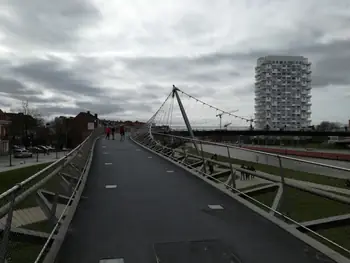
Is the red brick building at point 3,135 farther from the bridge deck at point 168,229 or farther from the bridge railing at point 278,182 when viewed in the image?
the bridge deck at point 168,229

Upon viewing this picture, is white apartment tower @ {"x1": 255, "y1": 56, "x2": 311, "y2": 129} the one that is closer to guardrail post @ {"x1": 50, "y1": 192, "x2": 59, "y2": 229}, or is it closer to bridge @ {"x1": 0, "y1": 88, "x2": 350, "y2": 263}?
bridge @ {"x1": 0, "y1": 88, "x2": 350, "y2": 263}

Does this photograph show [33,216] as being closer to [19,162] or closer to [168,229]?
[168,229]

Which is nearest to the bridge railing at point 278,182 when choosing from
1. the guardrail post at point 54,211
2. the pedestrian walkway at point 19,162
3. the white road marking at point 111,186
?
the white road marking at point 111,186

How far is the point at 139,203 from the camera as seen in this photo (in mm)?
8055

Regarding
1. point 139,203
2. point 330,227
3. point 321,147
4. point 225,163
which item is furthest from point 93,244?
point 321,147

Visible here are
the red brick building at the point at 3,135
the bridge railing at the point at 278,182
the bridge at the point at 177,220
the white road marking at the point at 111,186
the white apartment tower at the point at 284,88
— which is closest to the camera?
the bridge at the point at 177,220

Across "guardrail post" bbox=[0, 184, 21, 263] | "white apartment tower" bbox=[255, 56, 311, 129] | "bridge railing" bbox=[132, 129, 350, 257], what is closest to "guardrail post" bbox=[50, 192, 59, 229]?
"guardrail post" bbox=[0, 184, 21, 263]

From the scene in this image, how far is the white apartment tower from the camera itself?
537 ft

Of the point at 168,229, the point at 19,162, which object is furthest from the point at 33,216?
Result: the point at 19,162

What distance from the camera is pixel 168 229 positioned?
237 inches

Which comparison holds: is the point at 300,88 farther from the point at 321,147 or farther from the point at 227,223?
the point at 227,223

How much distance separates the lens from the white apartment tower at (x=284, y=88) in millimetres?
163750

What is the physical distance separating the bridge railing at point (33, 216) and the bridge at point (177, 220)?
0.01m

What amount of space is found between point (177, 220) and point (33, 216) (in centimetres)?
242
